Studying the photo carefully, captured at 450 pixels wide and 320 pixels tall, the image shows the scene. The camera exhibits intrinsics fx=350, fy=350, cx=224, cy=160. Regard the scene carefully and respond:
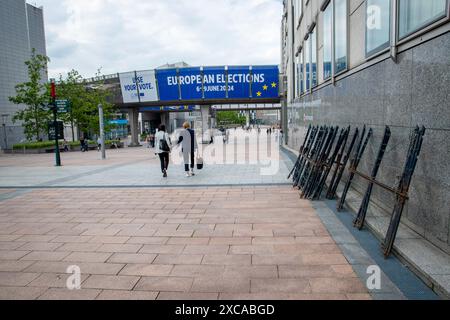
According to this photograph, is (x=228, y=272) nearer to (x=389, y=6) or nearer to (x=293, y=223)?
(x=293, y=223)

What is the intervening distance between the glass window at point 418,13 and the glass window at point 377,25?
48cm

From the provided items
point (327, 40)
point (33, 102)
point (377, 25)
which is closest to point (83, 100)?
point (33, 102)

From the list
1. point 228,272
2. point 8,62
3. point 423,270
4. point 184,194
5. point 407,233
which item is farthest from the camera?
point 8,62

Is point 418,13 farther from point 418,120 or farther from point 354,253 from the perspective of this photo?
point 354,253

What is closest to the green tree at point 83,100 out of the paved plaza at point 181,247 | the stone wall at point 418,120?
the paved plaza at point 181,247

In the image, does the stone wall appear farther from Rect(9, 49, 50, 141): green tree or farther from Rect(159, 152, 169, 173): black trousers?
Rect(9, 49, 50, 141): green tree

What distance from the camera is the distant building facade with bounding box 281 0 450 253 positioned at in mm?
3883

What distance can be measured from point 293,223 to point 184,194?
336cm

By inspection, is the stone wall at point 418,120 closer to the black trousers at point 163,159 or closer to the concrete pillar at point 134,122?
the black trousers at point 163,159

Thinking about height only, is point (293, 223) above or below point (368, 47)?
below

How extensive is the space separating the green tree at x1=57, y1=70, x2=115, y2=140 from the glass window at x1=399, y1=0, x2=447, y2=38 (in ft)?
104

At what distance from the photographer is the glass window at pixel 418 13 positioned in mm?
3863
